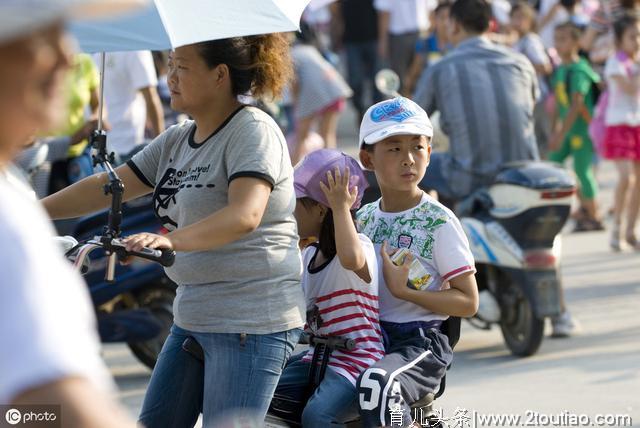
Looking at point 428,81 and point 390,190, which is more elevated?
point 390,190

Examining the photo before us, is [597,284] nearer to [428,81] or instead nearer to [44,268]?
[428,81]

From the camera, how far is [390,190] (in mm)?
4238

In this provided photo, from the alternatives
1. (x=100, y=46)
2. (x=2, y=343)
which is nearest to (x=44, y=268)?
(x=2, y=343)

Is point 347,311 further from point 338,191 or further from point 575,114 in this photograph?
point 575,114

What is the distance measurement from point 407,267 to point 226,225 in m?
0.88

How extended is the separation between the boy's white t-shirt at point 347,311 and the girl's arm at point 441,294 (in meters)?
0.06

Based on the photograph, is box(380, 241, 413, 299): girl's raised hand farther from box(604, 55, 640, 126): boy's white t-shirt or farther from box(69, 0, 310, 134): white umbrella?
box(604, 55, 640, 126): boy's white t-shirt

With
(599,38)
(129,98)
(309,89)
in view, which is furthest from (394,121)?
(599,38)

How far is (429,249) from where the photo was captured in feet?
13.3

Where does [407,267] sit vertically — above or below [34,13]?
below

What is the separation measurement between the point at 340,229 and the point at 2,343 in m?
2.24

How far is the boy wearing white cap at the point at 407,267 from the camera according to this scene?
3717mm

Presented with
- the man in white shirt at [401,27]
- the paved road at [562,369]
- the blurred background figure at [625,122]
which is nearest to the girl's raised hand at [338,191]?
the paved road at [562,369]

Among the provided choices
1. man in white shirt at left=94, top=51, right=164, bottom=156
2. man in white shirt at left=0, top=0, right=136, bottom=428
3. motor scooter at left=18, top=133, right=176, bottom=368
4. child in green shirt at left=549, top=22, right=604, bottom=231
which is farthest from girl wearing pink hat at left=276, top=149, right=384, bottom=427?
child in green shirt at left=549, top=22, right=604, bottom=231
